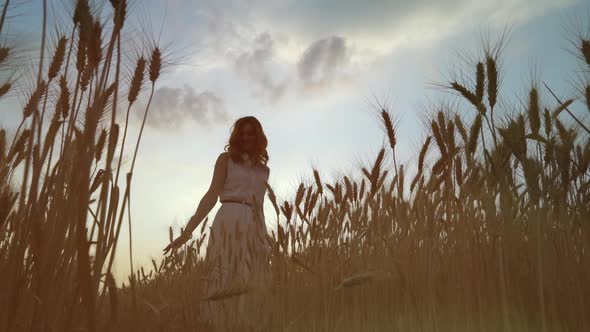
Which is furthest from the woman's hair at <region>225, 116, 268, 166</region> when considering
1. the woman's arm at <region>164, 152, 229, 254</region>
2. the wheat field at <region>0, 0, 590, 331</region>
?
the wheat field at <region>0, 0, 590, 331</region>

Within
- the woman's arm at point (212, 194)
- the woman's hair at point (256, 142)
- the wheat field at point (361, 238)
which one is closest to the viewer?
the wheat field at point (361, 238)

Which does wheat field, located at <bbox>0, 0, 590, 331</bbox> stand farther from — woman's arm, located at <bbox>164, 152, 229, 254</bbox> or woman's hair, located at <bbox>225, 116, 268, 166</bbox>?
woman's hair, located at <bbox>225, 116, 268, 166</bbox>

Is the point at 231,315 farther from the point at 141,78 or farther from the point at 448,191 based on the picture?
the point at 141,78

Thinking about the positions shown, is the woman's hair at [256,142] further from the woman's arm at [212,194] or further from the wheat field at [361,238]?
the wheat field at [361,238]

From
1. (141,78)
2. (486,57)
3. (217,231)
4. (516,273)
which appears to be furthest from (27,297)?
(217,231)

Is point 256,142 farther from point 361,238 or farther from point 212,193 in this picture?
point 361,238

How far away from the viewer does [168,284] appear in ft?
10.9

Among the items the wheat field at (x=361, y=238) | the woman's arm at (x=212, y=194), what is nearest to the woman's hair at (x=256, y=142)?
the woman's arm at (x=212, y=194)

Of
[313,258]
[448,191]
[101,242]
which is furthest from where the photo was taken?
[448,191]

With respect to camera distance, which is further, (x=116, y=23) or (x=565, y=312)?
(x=565, y=312)

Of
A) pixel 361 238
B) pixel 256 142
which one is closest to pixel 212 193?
pixel 256 142

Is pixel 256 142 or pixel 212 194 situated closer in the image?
pixel 212 194

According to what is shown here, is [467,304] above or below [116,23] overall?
below

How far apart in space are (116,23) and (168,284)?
2651mm
